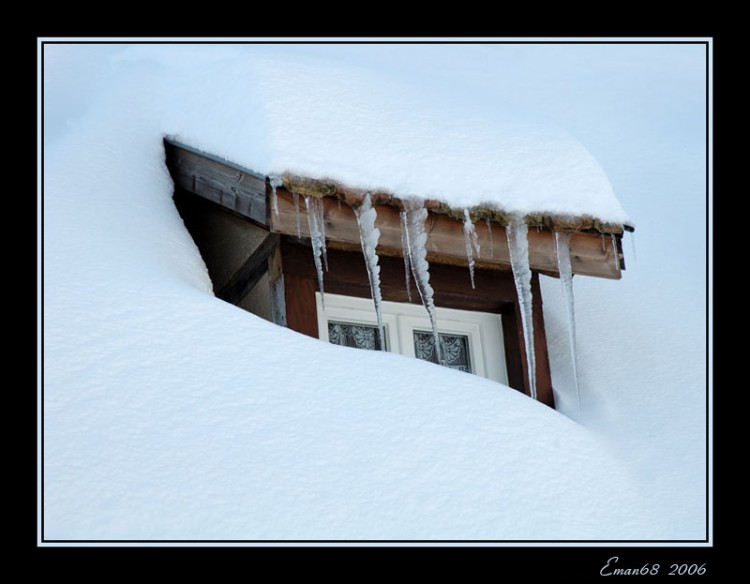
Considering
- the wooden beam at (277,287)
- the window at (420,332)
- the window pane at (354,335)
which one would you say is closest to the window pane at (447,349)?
the window at (420,332)

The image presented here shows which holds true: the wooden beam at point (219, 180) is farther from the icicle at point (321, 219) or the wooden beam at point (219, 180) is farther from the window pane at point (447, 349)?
the window pane at point (447, 349)

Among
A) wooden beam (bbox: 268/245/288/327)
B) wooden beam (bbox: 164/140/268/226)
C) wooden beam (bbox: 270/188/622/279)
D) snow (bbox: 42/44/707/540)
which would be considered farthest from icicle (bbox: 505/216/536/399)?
wooden beam (bbox: 164/140/268/226)

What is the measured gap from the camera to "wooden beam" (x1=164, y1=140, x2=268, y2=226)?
5.84 m

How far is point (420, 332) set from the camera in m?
6.28

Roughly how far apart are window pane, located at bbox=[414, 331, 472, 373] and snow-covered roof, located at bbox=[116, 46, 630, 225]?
2.20ft

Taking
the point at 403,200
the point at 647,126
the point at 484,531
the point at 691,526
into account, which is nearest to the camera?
the point at 484,531

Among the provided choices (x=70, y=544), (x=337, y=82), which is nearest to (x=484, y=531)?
(x=70, y=544)

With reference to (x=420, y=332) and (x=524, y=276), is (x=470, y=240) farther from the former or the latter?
(x=420, y=332)

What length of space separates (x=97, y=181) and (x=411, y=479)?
2472 mm

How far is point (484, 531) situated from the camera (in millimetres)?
4746

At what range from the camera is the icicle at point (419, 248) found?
5.96 m

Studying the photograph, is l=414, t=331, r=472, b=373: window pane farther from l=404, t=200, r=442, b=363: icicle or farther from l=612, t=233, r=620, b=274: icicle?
l=612, t=233, r=620, b=274: icicle

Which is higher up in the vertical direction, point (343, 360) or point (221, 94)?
point (221, 94)

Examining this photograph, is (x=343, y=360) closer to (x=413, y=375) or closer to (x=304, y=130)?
(x=413, y=375)
